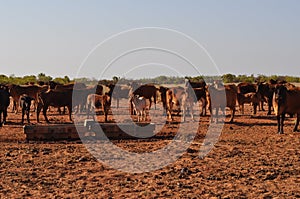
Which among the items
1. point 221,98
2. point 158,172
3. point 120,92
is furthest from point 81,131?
point 120,92

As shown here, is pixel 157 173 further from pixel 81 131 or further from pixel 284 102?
pixel 284 102

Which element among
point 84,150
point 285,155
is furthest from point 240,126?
point 84,150

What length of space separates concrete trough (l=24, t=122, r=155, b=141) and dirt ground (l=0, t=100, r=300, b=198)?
0.47 metres

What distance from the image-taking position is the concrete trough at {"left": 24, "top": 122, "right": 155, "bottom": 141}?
15.3 meters

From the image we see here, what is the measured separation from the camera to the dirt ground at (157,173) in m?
9.06

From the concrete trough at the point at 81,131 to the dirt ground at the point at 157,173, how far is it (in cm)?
47

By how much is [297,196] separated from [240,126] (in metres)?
11.4

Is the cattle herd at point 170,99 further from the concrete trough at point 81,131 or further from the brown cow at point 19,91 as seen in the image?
the concrete trough at point 81,131

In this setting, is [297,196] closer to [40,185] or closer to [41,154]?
[40,185]

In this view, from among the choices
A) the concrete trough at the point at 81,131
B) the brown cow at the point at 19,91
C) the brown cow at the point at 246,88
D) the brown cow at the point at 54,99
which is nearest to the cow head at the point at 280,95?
the concrete trough at the point at 81,131

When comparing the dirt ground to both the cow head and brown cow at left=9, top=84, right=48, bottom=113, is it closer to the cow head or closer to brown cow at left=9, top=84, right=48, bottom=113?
the cow head

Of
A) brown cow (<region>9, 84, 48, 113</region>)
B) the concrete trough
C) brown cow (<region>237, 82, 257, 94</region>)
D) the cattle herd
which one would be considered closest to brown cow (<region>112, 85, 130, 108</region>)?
the cattle herd

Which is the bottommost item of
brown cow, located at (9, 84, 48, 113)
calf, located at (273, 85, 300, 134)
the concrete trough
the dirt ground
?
the dirt ground

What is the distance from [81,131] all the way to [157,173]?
19.0 ft
